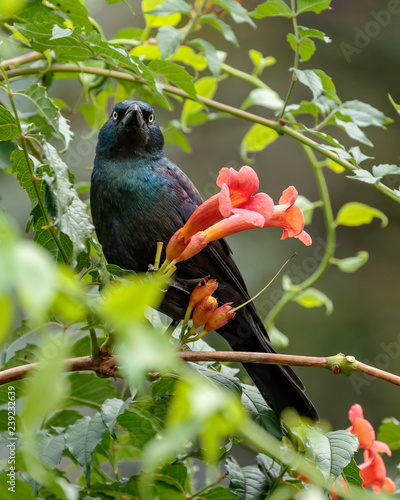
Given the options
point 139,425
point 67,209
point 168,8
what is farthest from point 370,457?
point 168,8

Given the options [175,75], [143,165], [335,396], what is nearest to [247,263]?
[335,396]

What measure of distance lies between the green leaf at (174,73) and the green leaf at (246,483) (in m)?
1.04

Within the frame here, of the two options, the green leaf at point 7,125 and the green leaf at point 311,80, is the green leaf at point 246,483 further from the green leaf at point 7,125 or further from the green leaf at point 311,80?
the green leaf at point 311,80

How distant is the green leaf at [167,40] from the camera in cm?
183

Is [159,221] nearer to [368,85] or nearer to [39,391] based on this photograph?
[39,391]

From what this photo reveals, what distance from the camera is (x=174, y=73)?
177 centimetres

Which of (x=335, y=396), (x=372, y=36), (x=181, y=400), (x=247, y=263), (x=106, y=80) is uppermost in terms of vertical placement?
(x=181, y=400)

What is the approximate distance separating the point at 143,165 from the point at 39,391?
6.15 feet

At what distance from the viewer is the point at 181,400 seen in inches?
21.8

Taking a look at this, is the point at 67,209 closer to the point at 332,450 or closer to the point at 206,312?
the point at 206,312

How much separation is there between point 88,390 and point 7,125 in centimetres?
77

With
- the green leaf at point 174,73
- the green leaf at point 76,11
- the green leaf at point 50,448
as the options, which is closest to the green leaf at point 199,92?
the green leaf at point 174,73

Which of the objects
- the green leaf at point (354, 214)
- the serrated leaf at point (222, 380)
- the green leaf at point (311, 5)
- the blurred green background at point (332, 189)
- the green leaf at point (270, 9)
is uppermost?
the green leaf at point (311, 5)

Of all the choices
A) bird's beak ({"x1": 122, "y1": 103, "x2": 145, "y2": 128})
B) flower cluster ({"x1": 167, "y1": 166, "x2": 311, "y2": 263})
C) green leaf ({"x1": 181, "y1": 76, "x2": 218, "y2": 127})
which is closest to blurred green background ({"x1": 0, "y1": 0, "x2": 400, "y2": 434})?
green leaf ({"x1": 181, "y1": 76, "x2": 218, "y2": 127})
